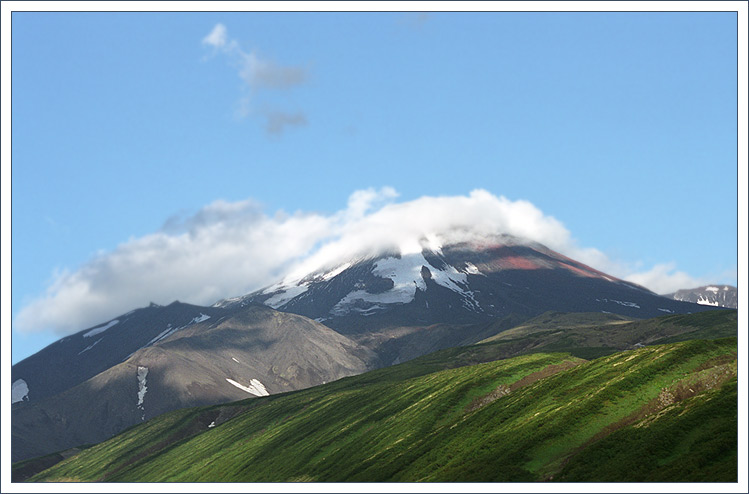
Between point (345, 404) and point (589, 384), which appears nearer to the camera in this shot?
point (589, 384)

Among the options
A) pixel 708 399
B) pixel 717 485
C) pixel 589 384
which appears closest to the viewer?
pixel 717 485

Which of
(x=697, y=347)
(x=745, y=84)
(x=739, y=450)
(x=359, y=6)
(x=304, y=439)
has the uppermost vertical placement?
(x=359, y=6)

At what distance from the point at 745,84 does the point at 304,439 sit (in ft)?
405

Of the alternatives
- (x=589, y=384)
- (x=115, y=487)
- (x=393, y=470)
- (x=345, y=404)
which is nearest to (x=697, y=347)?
(x=589, y=384)

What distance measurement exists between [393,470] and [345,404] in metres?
86.2

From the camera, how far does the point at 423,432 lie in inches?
4350

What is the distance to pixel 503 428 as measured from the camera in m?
90.1

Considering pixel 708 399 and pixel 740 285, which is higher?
pixel 740 285

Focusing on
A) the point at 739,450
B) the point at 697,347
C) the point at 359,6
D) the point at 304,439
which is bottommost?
the point at 304,439

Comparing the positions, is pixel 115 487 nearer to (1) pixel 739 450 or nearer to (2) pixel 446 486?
(2) pixel 446 486

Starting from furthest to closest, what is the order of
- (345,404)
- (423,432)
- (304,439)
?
(345,404) → (304,439) → (423,432)

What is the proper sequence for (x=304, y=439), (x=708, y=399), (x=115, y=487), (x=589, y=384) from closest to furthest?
(x=115, y=487)
(x=708, y=399)
(x=589, y=384)
(x=304, y=439)

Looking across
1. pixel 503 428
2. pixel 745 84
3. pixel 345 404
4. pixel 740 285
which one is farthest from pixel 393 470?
pixel 345 404

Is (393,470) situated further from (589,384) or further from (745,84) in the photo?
(745,84)
